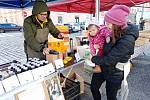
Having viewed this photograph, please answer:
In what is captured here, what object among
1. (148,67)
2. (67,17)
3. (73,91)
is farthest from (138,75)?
(67,17)

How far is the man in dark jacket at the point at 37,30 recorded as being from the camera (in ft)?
6.84

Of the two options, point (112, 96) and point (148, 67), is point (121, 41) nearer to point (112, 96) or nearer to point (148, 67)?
point (112, 96)

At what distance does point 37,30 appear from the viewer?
7.36 feet

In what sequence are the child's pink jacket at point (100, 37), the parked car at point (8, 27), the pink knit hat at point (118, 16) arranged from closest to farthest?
the pink knit hat at point (118, 16), the child's pink jacket at point (100, 37), the parked car at point (8, 27)

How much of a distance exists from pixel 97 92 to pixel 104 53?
531mm

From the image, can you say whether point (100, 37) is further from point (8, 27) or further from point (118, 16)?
point (8, 27)

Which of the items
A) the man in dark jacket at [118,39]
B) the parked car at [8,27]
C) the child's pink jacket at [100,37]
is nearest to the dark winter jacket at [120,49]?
the man in dark jacket at [118,39]

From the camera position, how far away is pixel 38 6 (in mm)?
2055

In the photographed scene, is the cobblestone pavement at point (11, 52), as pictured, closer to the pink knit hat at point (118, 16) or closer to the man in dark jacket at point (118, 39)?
the man in dark jacket at point (118, 39)

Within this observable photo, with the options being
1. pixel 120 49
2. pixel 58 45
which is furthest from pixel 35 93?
pixel 120 49

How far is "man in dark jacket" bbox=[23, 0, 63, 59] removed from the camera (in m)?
2.09

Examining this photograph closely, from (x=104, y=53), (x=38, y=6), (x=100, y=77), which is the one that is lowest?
(x=100, y=77)

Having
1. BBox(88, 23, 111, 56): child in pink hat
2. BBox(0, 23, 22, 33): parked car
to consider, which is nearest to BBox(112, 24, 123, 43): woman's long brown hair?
BBox(88, 23, 111, 56): child in pink hat

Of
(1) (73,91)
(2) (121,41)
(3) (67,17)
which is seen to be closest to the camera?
(2) (121,41)
